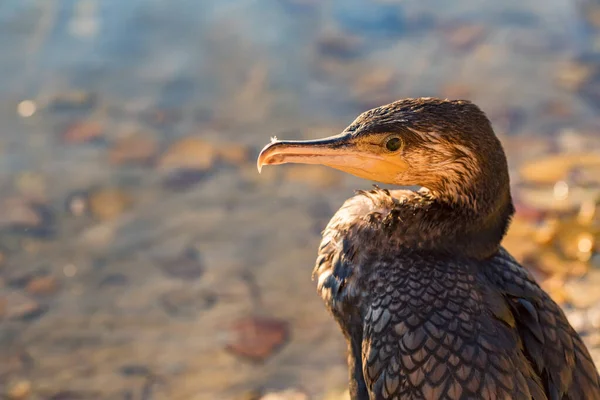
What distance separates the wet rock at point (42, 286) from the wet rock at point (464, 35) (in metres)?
4.21

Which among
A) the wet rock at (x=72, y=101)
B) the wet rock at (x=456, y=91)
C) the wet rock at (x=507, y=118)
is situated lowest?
the wet rock at (x=507, y=118)

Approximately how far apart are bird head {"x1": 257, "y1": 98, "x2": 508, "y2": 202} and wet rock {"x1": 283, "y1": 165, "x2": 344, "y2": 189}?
8.97 feet

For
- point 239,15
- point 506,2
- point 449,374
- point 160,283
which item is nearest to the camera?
point 449,374

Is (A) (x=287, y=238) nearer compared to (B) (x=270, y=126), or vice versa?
(A) (x=287, y=238)

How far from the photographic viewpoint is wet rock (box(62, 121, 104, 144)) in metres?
5.53

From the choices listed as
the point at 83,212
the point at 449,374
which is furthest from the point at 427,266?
the point at 83,212

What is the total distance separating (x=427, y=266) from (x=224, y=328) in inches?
78.7

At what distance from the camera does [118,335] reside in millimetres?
4172

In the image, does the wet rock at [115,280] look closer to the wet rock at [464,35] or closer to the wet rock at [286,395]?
the wet rock at [286,395]

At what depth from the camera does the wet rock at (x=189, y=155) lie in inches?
209

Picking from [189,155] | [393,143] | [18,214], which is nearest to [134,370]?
[18,214]

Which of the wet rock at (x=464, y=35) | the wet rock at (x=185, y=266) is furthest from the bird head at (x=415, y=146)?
the wet rock at (x=464, y=35)

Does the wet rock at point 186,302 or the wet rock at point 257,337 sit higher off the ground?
the wet rock at point 186,302

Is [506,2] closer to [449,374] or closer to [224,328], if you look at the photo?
[224,328]
